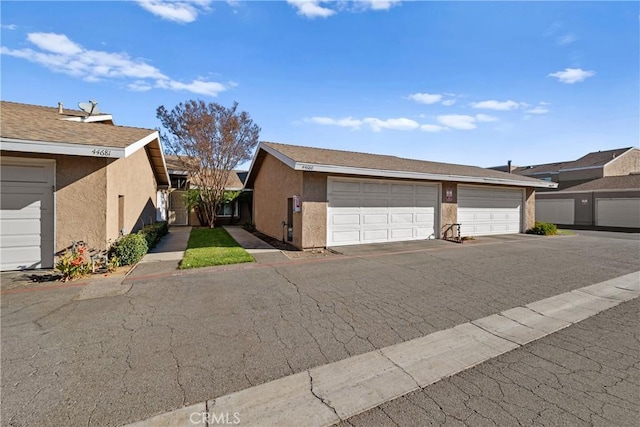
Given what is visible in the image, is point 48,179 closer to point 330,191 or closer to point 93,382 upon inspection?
point 93,382

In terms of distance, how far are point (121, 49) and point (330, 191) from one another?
366 inches

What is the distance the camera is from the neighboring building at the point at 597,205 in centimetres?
2045

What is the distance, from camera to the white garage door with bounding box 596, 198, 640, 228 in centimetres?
2011

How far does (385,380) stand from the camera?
2922mm

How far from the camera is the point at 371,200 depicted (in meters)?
11.6

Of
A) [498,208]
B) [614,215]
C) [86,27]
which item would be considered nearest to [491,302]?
[498,208]

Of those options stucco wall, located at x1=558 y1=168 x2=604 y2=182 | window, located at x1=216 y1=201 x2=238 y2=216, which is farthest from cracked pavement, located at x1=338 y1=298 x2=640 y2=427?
stucco wall, located at x1=558 y1=168 x2=604 y2=182

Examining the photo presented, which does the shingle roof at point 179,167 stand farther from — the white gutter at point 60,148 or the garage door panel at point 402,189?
the white gutter at point 60,148

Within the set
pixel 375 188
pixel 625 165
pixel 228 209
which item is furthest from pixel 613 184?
pixel 228 209

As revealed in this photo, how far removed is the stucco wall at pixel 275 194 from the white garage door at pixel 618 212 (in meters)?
25.1

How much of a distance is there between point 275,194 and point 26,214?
27.9ft

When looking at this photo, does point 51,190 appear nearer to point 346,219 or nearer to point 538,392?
point 346,219

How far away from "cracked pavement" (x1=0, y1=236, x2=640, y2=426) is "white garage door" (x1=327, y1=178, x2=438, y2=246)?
11.0ft

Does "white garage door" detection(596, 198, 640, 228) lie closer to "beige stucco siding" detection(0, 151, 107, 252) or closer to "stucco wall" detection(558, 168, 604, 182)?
"stucco wall" detection(558, 168, 604, 182)
